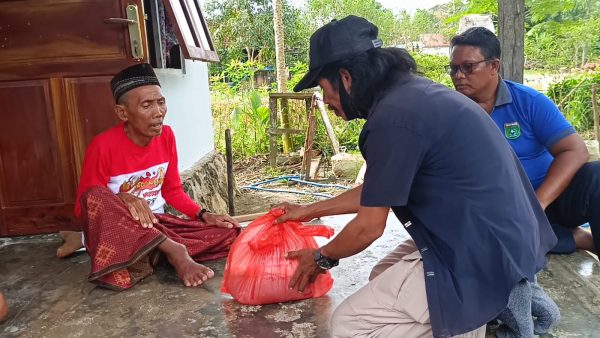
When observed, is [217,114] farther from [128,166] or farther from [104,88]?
[128,166]

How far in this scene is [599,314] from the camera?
215 centimetres

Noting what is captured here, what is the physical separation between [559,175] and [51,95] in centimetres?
329

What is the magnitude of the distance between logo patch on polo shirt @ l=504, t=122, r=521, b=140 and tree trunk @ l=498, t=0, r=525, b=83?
3.29 feet

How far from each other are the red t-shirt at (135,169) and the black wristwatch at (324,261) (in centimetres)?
139

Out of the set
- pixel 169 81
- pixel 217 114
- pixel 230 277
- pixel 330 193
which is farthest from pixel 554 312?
pixel 217 114

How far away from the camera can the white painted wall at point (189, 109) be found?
4.72 metres

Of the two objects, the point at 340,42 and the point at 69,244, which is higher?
the point at 340,42

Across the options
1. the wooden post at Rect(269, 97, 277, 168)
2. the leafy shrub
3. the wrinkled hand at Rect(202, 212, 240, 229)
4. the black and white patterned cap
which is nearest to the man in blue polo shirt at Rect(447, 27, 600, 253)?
the wrinkled hand at Rect(202, 212, 240, 229)

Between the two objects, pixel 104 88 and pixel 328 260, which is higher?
pixel 104 88

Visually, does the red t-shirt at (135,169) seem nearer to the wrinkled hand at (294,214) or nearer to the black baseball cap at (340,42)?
the wrinkled hand at (294,214)

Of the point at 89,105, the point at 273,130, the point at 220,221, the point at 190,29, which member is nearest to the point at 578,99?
the point at 273,130

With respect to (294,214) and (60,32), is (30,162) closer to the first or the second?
(60,32)

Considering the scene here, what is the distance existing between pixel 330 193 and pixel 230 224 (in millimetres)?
4655

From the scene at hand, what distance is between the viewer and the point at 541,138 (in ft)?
8.65
